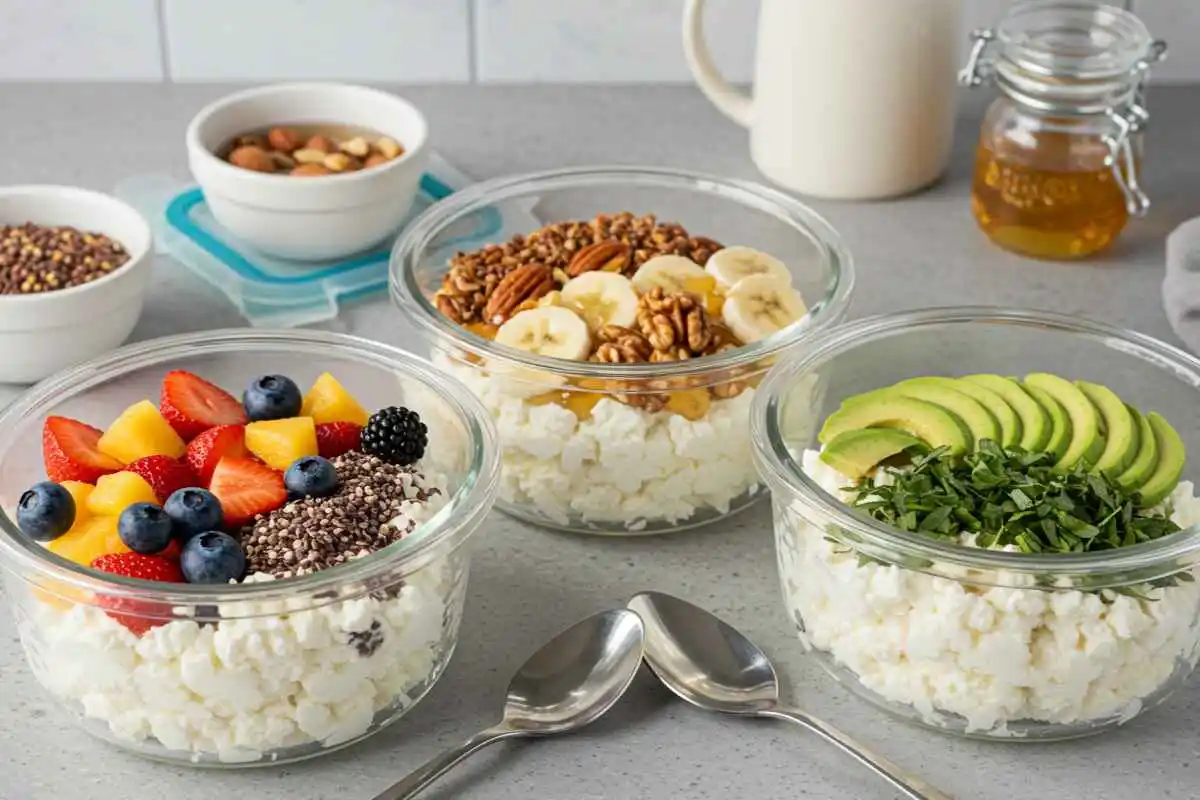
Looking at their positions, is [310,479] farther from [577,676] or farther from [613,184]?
[613,184]

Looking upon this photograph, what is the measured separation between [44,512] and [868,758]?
68 centimetres

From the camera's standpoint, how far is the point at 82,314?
1680mm

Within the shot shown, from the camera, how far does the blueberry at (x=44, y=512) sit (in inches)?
49.9

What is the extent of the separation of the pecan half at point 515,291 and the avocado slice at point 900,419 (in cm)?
33

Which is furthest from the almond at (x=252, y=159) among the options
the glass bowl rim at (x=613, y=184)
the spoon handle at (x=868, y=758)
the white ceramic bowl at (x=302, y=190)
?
the spoon handle at (x=868, y=758)

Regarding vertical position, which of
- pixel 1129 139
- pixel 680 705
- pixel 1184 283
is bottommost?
pixel 680 705

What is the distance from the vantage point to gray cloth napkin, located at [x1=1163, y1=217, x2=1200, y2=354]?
1824mm

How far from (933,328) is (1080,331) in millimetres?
144

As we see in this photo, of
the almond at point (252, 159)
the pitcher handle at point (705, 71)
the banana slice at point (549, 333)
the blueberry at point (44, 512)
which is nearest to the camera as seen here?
the blueberry at point (44, 512)

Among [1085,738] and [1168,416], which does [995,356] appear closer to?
[1168,416]

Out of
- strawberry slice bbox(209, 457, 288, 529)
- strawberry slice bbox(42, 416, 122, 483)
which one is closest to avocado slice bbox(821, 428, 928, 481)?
strawberry slice bbox(209, 457, 288, 529)

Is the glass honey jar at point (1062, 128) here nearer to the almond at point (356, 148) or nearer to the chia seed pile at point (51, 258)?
the almond at point (356, 148)

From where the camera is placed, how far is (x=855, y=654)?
1.30m

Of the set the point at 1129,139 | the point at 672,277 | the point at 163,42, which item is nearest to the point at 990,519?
the point at 672,277
